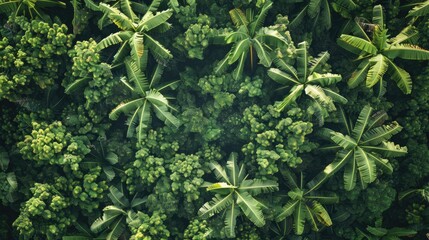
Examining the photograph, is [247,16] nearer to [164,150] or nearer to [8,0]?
[164,150]

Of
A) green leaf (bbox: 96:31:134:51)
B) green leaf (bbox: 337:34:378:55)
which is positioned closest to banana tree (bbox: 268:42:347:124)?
green leaf (bbox: 337:34:378:55)

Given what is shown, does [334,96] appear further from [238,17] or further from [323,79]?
[238,17]

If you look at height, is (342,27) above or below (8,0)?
below

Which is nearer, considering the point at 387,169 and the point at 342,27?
the point at 387,169

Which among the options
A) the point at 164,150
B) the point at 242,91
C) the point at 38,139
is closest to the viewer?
the point at 38,139

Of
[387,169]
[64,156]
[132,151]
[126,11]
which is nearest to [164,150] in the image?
[132,151]

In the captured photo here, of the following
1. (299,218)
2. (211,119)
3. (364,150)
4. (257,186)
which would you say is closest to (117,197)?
(211,119)

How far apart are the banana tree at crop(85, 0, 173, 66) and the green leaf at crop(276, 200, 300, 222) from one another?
5.25 meters

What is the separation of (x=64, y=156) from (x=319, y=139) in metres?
7.33

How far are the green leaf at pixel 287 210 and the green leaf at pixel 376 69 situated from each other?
12.4ft

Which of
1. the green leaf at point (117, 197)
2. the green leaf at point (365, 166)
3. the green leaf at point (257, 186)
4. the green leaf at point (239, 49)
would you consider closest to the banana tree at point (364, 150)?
the green leaf at point (365, 166)

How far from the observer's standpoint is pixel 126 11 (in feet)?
32.6

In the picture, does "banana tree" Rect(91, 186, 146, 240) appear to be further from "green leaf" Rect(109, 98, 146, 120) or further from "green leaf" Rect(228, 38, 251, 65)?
"green leaf" Rect(228, 38, 251, 65)

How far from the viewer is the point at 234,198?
1026 cm
